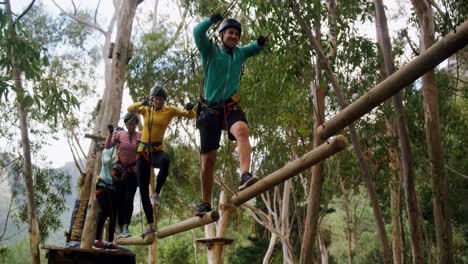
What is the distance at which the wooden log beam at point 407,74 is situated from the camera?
2.13 meters

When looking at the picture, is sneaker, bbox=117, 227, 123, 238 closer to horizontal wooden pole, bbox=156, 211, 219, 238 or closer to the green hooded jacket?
horizontal wooden pole, bbox=156, 211, 219, 238

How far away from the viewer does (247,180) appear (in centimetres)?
328

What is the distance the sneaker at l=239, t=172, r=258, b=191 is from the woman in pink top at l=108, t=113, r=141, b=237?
1582 millimetres

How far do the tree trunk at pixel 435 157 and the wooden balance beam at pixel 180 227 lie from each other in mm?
3293

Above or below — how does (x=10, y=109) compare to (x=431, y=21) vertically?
above

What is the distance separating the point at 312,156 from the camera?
2898mm

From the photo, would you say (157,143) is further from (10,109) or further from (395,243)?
(10,109)

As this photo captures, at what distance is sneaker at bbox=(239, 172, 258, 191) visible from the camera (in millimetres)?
3256

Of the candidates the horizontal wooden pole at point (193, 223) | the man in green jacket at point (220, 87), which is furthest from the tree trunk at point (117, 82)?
the man in green jacket at point (220, 87)

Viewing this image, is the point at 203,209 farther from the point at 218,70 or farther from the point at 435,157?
the point at 435,157

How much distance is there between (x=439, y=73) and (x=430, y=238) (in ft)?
22.8

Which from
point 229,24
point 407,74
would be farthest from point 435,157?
point 407,74

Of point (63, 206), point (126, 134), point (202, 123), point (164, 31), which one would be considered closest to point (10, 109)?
point (63, 206)

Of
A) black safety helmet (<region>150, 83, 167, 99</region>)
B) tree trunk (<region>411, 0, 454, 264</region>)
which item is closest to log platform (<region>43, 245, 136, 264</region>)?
black safety helmet (<region>150, 83, 167, 99</region>)
